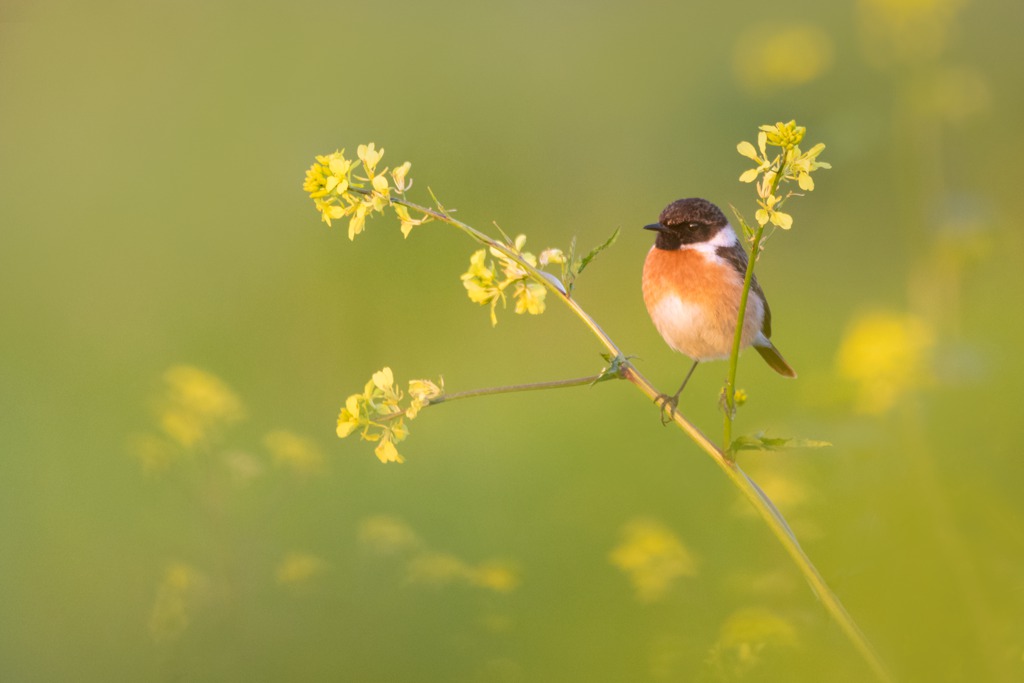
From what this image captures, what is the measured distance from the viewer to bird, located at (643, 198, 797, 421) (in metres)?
3.06

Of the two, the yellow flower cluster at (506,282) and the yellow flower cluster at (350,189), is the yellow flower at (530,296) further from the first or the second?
the yellow flower cluster at (350,189)

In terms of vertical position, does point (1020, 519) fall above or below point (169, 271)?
below

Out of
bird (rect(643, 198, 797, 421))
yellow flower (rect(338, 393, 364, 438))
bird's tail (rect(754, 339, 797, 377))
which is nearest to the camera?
yellow flower (rect(338, 393, 364, 438))

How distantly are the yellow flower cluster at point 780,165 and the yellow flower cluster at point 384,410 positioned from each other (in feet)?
1.89

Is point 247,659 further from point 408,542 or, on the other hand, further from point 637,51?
point 637,51

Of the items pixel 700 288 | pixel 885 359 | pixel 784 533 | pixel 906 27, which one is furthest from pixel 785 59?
pixel 784 533

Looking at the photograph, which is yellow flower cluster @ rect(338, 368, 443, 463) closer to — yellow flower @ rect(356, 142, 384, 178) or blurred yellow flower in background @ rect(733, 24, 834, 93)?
yellow flower @ rect(356, 142, 384, 178)

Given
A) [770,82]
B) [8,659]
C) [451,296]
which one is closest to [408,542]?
[8,659]

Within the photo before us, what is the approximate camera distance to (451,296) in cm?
638

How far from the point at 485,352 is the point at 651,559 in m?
3.24

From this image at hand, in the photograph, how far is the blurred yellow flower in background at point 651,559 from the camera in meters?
2.71

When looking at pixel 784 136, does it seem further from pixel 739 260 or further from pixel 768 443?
pixel 739 260

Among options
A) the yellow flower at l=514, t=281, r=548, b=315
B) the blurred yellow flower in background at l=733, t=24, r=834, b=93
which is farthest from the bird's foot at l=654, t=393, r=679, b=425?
Result: the blurred yellow flower in background at l=733, t=24, r=834, b=93

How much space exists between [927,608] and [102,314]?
549 cm
